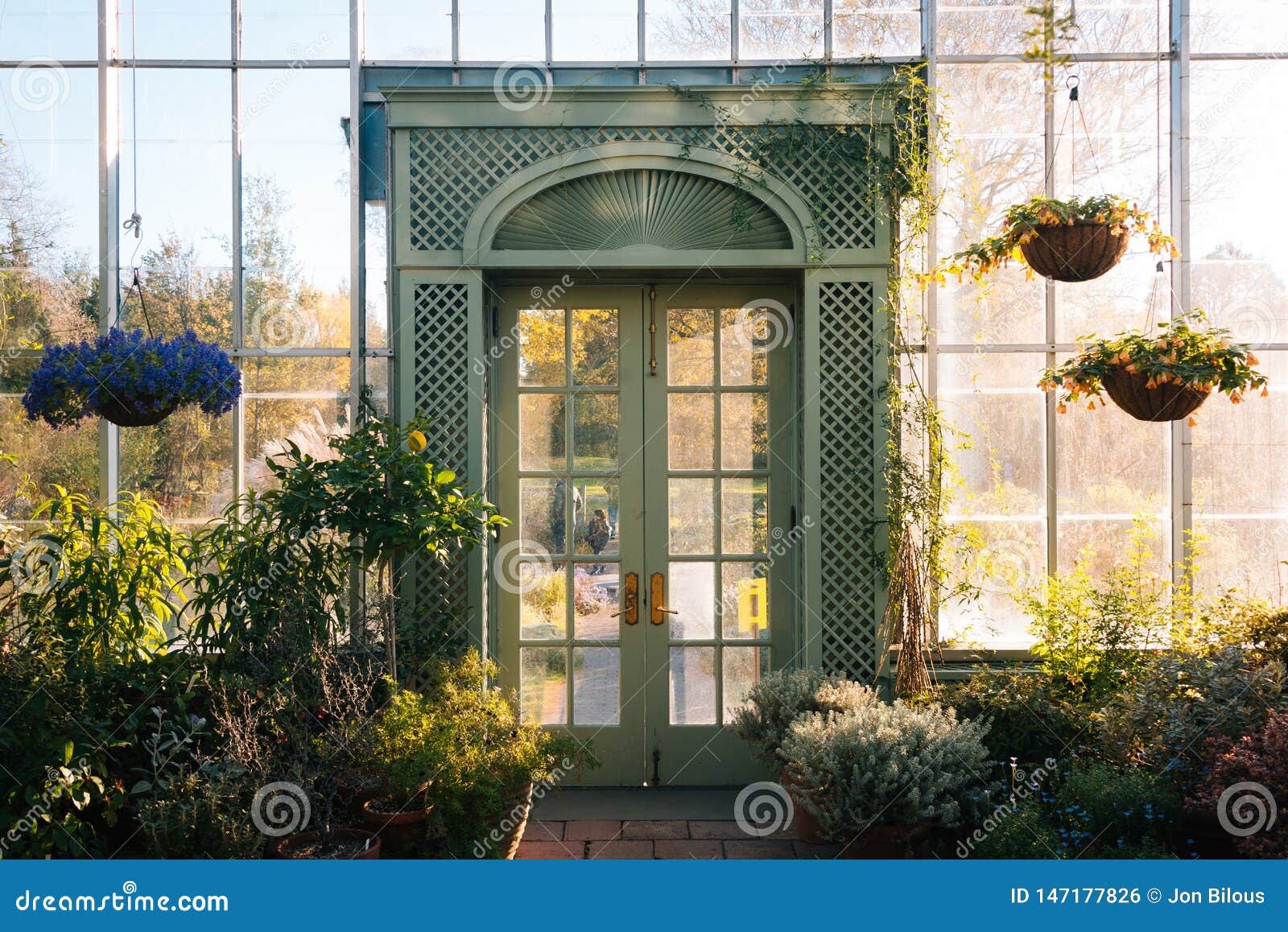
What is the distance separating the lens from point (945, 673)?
5.24 meters

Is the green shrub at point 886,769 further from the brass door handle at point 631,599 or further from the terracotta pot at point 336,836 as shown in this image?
the terracotta pot at point 336,836

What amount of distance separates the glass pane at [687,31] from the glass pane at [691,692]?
309 cm

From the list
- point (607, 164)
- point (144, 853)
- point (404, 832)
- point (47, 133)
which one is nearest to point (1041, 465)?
point (607, 164)

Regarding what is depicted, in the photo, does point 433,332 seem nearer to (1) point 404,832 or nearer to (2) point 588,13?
(2) point 588,13

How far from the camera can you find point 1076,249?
442cm

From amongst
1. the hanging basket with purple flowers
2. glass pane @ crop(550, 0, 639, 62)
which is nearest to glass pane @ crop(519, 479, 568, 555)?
the hanging basket with purple flowers

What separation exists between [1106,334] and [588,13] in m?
3.19

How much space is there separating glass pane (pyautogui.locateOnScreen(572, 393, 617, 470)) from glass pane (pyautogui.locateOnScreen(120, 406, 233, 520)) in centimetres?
175

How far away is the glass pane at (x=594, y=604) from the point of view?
5.38 metres

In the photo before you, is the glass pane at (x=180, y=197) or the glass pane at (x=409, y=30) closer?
the glass pane at (x=180, y=197)

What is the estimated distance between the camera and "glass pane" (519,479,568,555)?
17.7ft

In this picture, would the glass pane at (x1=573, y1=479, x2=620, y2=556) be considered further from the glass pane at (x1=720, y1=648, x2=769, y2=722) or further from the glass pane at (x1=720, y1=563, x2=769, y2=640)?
the glass pane at (x1=720, y1=648, x2=769, y2=722)

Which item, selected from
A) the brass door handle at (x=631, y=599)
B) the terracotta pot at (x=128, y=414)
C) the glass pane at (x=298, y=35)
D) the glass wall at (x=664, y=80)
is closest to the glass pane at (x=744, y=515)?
the brass door handle at (x=631, y=599)

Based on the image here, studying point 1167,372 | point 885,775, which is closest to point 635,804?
point 885,775
